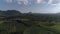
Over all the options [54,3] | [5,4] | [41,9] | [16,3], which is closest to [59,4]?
[54,3]

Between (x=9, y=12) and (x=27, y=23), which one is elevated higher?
(x=9, y=12)

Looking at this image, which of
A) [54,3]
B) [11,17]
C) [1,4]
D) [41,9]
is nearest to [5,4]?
[1,4]

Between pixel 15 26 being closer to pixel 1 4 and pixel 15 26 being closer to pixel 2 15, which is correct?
pixel 2 15

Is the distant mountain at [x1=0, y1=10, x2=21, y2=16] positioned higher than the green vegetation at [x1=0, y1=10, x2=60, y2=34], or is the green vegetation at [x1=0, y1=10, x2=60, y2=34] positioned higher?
the distant mountain at [x1=0, y1=10, x2=21, y2=16]

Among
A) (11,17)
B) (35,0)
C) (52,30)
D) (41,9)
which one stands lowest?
(52,30)

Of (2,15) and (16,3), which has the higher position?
(16,3)

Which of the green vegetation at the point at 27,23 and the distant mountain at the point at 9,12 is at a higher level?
the distant mountain at the point at 9,12

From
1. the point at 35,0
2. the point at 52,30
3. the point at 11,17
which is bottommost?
the point at 52,30

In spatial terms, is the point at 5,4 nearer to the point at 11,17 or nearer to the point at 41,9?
the point at 11,17

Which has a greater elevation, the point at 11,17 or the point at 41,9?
the point at 41,9
